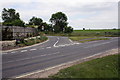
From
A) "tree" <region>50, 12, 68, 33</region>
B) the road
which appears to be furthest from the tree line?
the road

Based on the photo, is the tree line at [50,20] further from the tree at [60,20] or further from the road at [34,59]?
the road at [34,59]

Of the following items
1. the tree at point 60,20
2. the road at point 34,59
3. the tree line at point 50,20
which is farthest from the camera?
the tree at point 60,20

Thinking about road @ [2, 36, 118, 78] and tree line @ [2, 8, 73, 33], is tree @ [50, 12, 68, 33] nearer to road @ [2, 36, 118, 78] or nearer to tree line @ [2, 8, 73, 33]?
tree line @ [2, 8, 73, 33]

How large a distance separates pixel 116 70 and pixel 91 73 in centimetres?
150

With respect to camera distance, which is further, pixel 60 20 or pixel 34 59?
pixel 60 20

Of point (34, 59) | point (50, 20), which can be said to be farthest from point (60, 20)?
point (34, 59)

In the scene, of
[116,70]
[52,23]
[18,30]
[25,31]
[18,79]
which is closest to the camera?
[18,79]

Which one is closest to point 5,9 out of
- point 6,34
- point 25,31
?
point 25,31

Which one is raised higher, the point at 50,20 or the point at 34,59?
the point at 50,20

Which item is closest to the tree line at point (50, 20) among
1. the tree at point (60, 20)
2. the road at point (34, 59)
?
the tree at point (60, 20)

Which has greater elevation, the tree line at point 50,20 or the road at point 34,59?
the tree line at point 50,20

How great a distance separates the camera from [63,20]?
105m

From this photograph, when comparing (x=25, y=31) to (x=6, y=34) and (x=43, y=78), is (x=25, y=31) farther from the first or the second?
(x=43, y=78)

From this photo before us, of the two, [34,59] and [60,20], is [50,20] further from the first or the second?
[34,59]
